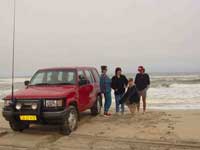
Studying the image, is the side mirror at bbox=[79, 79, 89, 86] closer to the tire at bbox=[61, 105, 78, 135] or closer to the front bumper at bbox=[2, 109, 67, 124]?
the tire at bbox=[61, 105, 78, 135]

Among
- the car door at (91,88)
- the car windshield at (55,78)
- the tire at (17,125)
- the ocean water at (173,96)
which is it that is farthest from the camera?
the ocean water at (173,96)

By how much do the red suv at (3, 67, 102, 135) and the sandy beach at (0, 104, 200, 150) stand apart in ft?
1.34

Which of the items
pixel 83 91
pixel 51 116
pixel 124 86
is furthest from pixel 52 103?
pixel 124 86

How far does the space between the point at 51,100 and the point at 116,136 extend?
6.26 ft

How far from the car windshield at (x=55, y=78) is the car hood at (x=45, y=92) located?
388 millimetres

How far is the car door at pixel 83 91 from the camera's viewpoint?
10.9 metres

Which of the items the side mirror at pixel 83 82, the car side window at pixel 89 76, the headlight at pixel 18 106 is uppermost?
the car side window at pixel 89 76

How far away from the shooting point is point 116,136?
9281mm

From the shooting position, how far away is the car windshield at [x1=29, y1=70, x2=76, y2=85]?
10759mm

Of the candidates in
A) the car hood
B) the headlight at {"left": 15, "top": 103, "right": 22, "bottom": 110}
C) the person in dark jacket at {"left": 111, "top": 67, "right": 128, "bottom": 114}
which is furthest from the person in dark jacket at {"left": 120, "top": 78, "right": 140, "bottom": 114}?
the headlight at {"left": 15, "top": 103, "right": 22, "bottom": 110}

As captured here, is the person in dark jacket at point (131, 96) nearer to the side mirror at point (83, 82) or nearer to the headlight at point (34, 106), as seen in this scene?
the side mirror at point (83, 82)

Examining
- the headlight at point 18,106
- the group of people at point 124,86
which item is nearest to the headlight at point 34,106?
the headlight at point 18,106

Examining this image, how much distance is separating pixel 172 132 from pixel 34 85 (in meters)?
4.27

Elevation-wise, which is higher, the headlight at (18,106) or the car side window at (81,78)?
the car side window at (81,78)
